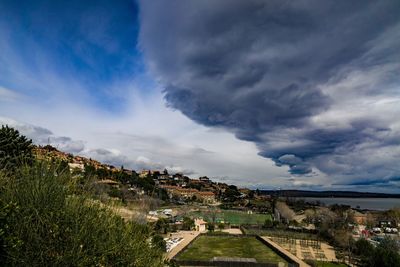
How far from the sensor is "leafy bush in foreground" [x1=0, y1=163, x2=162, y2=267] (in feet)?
22.1

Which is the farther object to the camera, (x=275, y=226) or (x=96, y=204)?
(x=275, y=226)

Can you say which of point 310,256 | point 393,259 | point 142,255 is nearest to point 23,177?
point 142,255

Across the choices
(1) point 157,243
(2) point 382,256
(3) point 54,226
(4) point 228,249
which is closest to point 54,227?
(3) point 54,226

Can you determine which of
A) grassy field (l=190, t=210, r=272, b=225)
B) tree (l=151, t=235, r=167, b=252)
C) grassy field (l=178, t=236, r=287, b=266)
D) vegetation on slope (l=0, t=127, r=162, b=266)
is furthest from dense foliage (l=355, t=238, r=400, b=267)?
grassy field (l=190, t=210, r=272, b=225)

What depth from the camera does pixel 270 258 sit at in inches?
1271

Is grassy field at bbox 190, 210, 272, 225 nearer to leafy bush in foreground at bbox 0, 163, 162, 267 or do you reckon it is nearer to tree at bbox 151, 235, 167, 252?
tree at bbox 151, 235, 167, 252

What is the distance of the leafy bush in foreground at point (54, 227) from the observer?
6.73m

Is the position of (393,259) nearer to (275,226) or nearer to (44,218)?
(44,218)

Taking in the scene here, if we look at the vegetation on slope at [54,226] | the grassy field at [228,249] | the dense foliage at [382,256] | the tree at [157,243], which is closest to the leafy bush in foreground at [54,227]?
the vegetation on slope at [54,226]

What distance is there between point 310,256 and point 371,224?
4614 cm

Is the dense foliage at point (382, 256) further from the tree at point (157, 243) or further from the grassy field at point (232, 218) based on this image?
the grassy field at point (232, 218)

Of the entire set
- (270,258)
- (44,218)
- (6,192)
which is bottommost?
(270,258)

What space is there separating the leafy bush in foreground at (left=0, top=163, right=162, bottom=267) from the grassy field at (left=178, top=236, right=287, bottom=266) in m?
23.7

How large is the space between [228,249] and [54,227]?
33.2m
